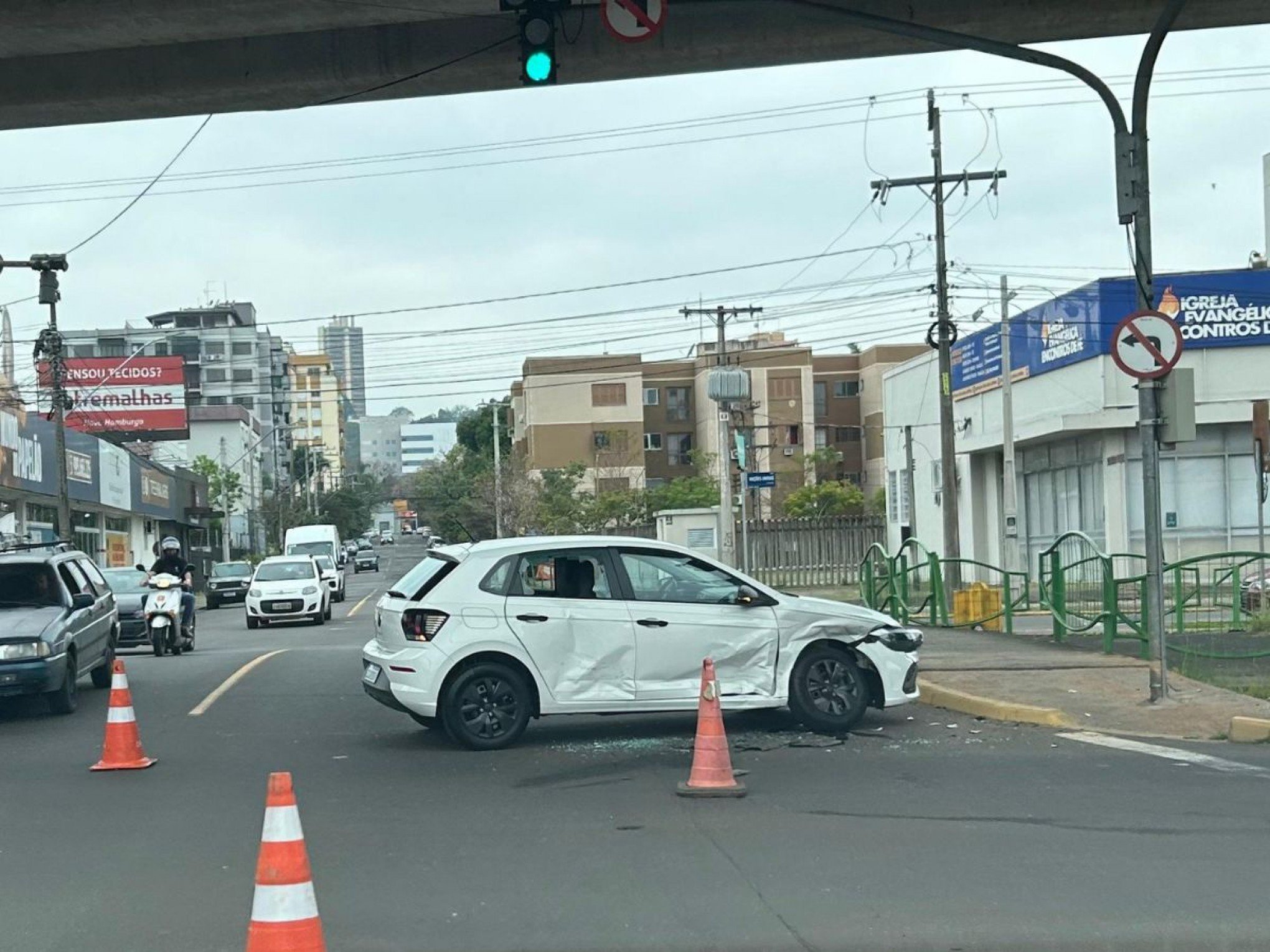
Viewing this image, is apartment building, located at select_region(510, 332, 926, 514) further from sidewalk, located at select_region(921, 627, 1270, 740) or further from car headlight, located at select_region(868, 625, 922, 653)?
car headlight, located at select_region(868, 625, 922, 653)

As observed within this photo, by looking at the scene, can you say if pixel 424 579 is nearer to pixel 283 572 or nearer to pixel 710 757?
pixel 710 757

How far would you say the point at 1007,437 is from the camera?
3719 centimetres

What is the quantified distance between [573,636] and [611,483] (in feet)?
209

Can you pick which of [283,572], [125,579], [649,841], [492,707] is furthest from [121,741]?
[283,572]

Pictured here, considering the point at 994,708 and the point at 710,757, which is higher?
the point at 710,757

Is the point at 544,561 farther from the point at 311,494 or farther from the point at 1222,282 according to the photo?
the point at 311,494

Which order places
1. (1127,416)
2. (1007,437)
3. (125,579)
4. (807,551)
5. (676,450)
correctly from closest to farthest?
1. (125,579)
2. (1127,416)
3. (1007,437)
4. (807,551)
5. (676,450)

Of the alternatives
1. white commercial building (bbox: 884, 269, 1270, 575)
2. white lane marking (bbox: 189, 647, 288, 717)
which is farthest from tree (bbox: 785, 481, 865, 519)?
white lane marking (bbox: 189, 647, 288, 717)

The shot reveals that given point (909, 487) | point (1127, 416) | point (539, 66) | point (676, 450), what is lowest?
point (909, 487)

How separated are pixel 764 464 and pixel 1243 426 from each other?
145 ft

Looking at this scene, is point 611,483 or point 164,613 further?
point 611,483

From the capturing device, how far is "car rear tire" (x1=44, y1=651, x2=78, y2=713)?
51.2ft

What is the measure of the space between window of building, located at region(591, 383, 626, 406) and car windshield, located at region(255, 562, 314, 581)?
44.6 metres

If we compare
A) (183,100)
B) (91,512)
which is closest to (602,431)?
(91,512)
